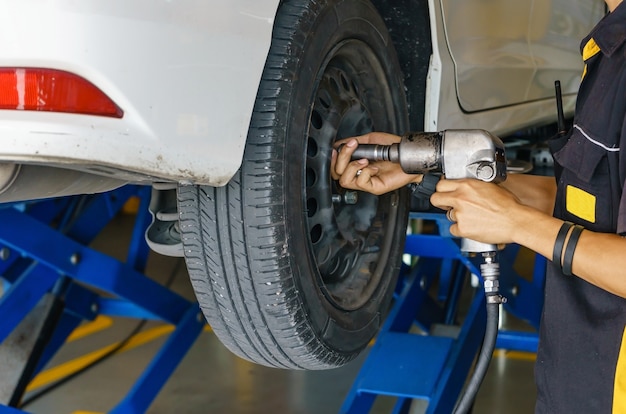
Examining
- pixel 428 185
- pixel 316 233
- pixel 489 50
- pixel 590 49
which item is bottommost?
pixel 316 233

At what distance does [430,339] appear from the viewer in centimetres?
260

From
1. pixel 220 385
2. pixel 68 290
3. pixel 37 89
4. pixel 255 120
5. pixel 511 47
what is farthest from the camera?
pixel 220 385

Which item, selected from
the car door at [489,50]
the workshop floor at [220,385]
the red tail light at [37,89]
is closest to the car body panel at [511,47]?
the car door at [489,50]

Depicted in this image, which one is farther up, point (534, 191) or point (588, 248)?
point (534, 191)

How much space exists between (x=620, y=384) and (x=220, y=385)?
2.50 m

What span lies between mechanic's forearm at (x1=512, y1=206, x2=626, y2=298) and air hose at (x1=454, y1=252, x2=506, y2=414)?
16 centimetres

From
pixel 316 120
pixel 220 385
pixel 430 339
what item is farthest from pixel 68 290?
pixel 316 120

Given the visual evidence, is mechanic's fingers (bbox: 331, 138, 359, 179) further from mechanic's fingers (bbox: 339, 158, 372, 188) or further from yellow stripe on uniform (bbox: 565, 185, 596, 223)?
yellow stripe on uniform (bbox: 565, 185, 596, 223)

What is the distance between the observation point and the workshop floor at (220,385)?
339cm

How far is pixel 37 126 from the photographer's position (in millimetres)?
1003

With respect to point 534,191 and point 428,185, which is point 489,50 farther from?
point 428,185

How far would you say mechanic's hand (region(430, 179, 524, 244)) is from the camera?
1452 mm

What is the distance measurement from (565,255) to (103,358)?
3174 mm

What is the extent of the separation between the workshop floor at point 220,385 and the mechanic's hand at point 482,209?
79.1 inches
